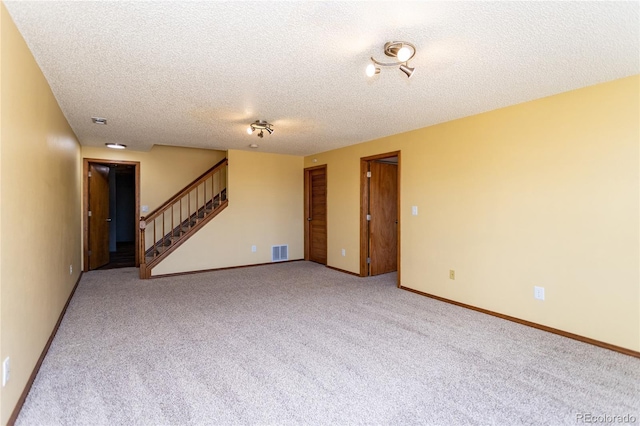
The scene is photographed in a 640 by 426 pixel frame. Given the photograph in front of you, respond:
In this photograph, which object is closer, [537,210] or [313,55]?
[313,55]

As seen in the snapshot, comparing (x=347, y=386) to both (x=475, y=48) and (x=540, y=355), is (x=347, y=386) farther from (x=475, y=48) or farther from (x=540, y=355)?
(x=475, y=48)

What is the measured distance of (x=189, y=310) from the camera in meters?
3.79

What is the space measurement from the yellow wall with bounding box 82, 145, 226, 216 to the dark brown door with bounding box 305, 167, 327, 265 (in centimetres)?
222

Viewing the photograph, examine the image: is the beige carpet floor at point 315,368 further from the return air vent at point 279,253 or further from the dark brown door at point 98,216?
the return air vent at point 279,253

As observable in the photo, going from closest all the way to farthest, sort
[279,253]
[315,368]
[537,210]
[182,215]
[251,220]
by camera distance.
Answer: [315,368] → [537,210] → [251,220] → [182,215] → [279,253]

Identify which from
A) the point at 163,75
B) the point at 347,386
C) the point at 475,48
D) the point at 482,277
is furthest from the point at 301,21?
the point at 482,277

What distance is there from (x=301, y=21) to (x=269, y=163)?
477 centimetres

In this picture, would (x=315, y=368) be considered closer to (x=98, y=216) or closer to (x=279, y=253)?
(x=279, y=253)

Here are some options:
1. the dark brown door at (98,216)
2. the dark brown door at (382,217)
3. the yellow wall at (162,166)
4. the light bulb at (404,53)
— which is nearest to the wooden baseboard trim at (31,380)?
the dark brown door at (98,216)

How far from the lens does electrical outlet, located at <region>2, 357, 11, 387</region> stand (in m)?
1.71

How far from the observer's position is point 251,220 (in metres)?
6.42

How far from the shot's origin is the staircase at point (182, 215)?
18.4ft

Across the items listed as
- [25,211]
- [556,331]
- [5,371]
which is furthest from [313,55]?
[556,331]

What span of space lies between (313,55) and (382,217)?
3770 mm
